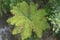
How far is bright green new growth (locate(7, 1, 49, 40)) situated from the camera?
3.54 meters

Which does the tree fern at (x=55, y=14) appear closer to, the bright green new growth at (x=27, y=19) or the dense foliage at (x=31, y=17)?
the dense foliage at (x=31, y=17)

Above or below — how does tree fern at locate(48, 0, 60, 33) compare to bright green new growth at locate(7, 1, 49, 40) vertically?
above

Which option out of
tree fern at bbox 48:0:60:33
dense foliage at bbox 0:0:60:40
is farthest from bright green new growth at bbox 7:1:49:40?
tree fern at bbox 48:0:60:33

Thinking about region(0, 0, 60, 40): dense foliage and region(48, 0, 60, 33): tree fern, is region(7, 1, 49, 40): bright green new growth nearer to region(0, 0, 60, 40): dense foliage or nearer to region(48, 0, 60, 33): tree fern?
region(0, 0, 60, 40): dense foliage

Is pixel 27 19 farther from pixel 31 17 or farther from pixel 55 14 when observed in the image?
pixel 55 14

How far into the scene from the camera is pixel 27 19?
3641mm

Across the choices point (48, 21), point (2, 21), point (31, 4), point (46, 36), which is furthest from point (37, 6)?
point (2, 21)

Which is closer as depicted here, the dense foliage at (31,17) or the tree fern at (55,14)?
the tree fern at (55,14)

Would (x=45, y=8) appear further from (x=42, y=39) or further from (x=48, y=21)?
(x=42, y=39)

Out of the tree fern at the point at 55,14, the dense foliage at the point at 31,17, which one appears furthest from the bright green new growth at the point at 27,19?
the tree fern at the point at 55,14

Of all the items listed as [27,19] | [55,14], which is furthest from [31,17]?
[55,14]

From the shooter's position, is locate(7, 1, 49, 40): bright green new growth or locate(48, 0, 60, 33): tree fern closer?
locate(48, 0, 60, 33): tree fern

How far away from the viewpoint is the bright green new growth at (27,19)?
3.54m

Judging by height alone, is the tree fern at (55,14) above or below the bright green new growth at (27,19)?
above
